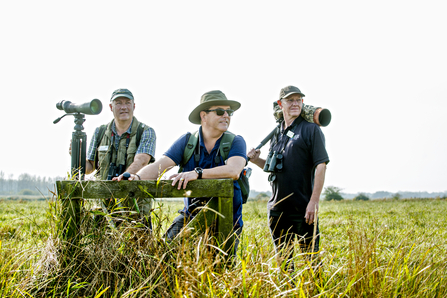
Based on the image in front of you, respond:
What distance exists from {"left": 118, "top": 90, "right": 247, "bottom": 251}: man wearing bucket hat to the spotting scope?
97 centimetres

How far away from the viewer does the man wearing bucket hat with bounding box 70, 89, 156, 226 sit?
4.34m

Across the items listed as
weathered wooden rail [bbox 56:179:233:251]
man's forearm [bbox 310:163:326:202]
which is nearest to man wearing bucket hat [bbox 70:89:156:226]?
weathered wooden rail [bbox 56:179:233:251]

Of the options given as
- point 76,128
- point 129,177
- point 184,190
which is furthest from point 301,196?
point 76,128

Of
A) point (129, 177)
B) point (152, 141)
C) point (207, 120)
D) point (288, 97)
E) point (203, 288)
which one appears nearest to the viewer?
point (203, 288)

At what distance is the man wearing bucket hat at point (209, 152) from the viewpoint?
3.19 meters

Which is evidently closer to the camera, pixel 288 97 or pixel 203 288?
pixel 203 288

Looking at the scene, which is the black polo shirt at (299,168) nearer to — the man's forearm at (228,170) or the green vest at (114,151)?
the man's forearm at (228,170)

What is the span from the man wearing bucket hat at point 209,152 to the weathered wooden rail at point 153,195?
0.39m

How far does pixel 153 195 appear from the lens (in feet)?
8.80

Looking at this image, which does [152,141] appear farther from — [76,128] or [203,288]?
[203,288]

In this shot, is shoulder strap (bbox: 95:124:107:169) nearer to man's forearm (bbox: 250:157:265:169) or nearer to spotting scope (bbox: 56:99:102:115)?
spotting scope (bbox: 56:99:102:115)

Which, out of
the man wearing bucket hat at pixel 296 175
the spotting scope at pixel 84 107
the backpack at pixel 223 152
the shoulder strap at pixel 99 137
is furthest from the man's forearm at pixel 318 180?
the shoulder strap at pixel 99 137

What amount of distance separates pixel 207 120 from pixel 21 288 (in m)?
2.22

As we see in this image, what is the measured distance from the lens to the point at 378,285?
7.87 ft
